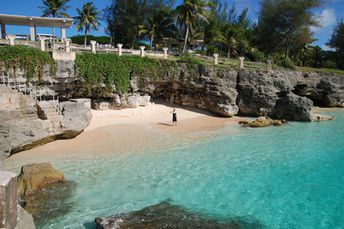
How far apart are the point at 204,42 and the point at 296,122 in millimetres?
22013

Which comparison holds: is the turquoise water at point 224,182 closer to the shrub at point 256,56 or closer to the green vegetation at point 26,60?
the green vegetation at point 26,60

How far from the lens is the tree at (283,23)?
4212 centimetres

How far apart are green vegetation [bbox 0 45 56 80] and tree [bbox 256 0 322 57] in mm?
38651

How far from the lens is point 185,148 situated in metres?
16.0

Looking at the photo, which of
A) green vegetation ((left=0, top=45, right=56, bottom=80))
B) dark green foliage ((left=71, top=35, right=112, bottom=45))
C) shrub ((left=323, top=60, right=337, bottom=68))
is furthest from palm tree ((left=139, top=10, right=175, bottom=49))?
shrub ((left=323, top=60, right=337, bottom=68))

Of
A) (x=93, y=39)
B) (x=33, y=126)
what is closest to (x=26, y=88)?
(x=33, y=126)

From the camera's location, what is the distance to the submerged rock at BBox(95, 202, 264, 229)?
7547 millimetres

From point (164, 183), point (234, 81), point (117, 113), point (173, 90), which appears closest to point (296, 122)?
point (234, 81)

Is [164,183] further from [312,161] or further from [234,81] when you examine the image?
[234,81]

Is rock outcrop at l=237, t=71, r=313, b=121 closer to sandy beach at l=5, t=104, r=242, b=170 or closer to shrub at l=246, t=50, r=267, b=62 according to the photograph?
sandy beach at l=5, t=104, r=242, b=170

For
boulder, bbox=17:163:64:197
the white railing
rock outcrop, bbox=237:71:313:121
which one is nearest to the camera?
boulder, bbox=17:163:64:197

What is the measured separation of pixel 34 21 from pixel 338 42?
2079 inches

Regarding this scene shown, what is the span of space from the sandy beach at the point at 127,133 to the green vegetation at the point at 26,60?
18.2 ft

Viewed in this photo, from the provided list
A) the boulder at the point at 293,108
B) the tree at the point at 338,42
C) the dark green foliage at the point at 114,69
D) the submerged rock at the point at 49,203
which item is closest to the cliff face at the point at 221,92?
the boulder at the point at 293,108
